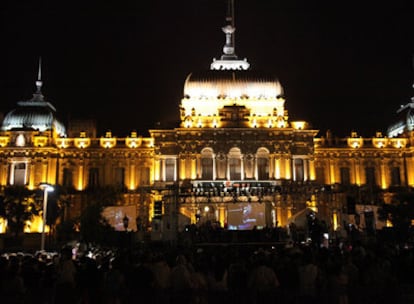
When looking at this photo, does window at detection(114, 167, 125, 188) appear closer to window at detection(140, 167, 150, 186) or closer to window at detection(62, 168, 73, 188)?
window at detection(140, 167, 150, 186)

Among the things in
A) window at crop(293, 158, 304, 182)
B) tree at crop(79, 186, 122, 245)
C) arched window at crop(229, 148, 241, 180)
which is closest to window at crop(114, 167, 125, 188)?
tree at crop(79, 186, 122, 245)

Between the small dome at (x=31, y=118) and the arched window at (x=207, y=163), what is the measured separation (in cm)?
2427

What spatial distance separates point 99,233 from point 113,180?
22939 mm

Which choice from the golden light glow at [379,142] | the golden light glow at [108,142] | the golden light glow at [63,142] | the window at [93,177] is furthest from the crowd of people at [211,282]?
the golden light glow at [379,142]

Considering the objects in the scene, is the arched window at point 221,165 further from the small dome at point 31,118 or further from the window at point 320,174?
the small dome at point 31,118

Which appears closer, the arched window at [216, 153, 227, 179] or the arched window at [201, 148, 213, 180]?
the arched window at [216, 153, 227, 179]

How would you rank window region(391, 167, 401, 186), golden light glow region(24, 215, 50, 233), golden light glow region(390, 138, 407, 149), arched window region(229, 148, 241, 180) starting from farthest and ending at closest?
golden light glow region(390, 138, 407, 149), window region(391, 167, 401, 186), arched window region(229, 148, 241, 180), golden light glow region(24, 215, 50, 233)

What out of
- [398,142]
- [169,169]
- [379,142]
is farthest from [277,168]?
[398,142]

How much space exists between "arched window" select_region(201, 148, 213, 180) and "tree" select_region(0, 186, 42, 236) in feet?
73.5

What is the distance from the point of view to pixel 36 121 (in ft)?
257

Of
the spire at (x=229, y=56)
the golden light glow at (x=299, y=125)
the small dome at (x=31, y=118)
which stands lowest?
the golden light glow at (x=299, y=125)

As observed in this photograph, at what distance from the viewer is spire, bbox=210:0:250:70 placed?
83.7 metres

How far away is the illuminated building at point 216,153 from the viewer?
69812 millimetres

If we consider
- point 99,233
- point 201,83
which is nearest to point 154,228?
point 99,233
